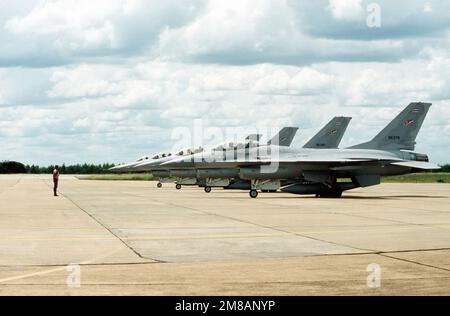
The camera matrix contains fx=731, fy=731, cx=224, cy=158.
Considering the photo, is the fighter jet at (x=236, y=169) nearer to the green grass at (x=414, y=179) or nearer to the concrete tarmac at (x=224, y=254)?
the concrete tarmac at (x=224, y=254)

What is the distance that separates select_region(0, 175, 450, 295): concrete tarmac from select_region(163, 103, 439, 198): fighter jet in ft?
44.5

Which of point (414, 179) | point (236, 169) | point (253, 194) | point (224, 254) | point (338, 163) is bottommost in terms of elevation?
point (224, 254)

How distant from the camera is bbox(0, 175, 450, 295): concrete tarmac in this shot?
862 cm

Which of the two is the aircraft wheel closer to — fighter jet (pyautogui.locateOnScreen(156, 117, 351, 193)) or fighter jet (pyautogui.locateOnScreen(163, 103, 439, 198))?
fighter jet (pyautogui.locateOnScreen(163, 103, 439, 198))

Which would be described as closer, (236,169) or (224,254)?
(224,254)

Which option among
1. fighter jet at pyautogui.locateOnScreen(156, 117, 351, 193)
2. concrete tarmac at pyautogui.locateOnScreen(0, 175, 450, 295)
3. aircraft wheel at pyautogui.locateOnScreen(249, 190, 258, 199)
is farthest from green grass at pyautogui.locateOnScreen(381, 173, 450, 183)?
concrete tarmac at pyautogui.locateOnScreen(0, 175, 450, 295)

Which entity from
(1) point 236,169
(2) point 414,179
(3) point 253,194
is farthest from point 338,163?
(2) point 414,179

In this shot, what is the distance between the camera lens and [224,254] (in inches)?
462

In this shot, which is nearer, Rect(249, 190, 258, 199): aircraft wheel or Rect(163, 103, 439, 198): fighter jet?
Rect(249, 190, 258, 199): aircraft wheel

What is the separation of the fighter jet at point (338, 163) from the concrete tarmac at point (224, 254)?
534 inches

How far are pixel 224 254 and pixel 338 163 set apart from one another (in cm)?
2332

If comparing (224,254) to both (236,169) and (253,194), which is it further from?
(236,169)
